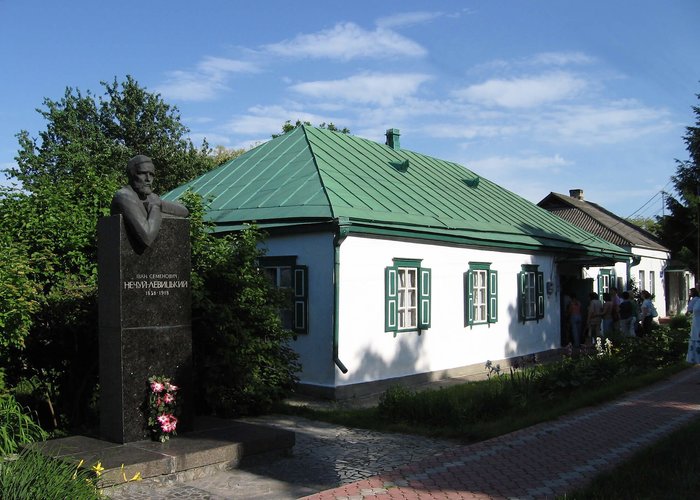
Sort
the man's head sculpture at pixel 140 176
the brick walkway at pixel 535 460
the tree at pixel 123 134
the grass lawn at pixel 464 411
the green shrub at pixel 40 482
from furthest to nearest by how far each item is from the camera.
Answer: the tree at pixel 123 134
the grass lawn at pixel 464 411
the man's head sculpture at pixel 140 176
the brick walkway at pixel 535 460
the green shrub at pixel 40 482

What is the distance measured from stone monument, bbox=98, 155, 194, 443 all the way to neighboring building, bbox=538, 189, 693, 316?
77.0ft

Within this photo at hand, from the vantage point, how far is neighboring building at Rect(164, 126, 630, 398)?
11992 mm

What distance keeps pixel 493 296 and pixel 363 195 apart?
15.2 ft

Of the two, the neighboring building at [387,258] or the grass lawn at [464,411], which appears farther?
the neighboring building at [387,258]

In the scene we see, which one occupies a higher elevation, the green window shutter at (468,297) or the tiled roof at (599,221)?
the tiled roof at (599,221)

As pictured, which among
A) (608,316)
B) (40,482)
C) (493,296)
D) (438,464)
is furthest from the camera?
(608,316)

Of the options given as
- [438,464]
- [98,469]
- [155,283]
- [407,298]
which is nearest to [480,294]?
[407,298]

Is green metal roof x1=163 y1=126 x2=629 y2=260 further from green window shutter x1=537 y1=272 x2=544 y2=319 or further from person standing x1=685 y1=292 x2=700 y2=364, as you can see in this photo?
person standing x1=685 y1=292 x2=700 y2=364

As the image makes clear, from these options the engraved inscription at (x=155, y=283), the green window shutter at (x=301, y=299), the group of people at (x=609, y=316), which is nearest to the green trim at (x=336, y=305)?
the green window shutter at (x=301, y=299)

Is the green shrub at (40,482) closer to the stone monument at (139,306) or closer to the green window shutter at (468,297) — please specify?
the stone monument at (139,306)

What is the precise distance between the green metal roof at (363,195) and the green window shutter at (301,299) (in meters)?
0.90

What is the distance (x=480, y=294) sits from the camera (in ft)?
52.2

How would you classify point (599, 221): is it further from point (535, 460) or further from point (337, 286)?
point (535, 460)

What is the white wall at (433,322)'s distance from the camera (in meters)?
12.0
